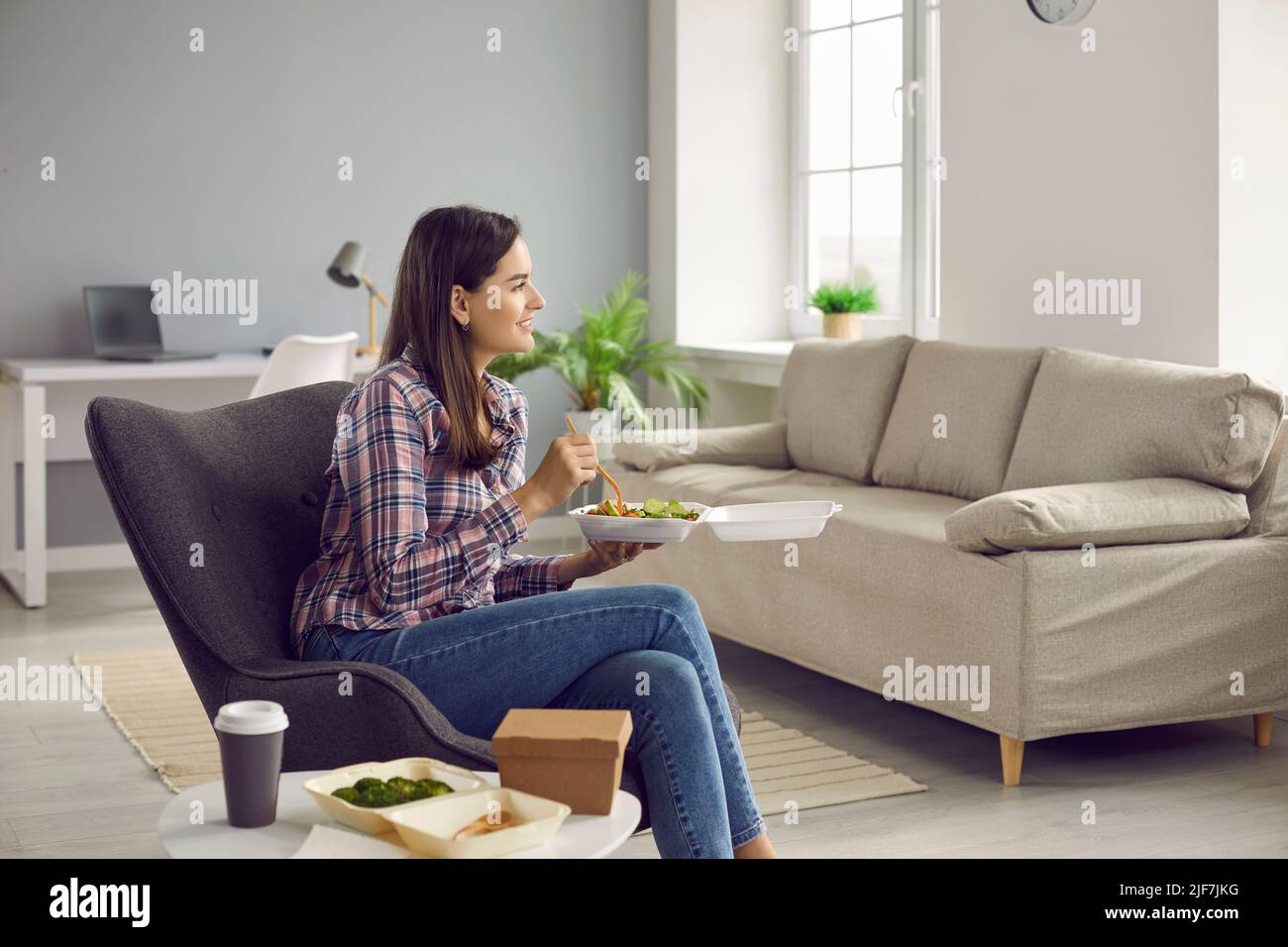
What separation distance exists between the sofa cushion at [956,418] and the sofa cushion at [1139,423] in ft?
0.33

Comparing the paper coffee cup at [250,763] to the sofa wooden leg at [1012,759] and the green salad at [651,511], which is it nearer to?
the green salad at [651,511]

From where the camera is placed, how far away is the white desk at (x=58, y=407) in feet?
16.1

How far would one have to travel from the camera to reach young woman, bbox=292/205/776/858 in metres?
1.92

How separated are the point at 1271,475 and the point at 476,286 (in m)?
1.86

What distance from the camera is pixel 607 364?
5758 millimetres

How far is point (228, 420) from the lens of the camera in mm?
2270

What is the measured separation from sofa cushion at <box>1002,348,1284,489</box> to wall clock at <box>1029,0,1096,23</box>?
3.23 feet

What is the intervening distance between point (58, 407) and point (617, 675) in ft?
13.2

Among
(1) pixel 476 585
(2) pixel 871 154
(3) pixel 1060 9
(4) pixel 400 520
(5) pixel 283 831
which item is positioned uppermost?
(3) pixel 1060 9
